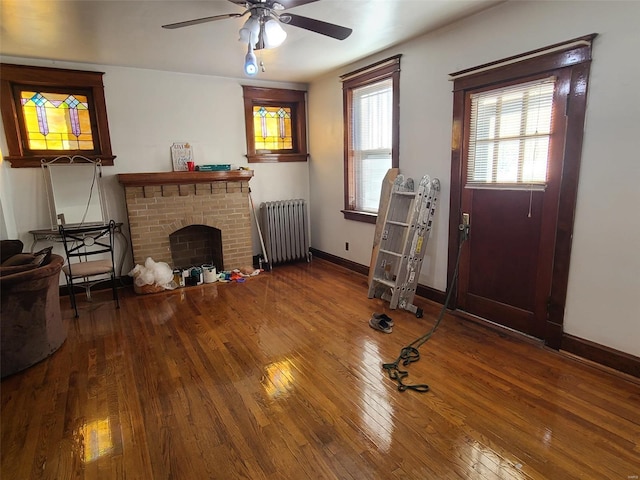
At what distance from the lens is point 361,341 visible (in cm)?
292

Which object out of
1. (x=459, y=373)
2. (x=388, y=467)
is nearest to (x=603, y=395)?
(x=459, y=373)

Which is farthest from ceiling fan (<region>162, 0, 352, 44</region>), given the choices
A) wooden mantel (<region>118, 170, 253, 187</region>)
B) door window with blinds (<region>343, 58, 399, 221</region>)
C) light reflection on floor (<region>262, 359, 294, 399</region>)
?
light reflection on floor (<region>262, 359, 294, 399</region>)

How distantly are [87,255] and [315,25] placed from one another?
140 inches

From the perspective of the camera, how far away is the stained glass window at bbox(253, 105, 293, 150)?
5207 millimetres

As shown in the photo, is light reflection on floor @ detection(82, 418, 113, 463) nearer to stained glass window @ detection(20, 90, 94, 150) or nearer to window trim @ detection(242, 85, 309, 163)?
stained glass window @ detection(20, 90, 94, 150)

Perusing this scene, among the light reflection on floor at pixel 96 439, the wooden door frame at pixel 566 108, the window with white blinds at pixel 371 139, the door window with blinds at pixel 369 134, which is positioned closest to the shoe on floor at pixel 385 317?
the wooden door frame at pixel 566 108

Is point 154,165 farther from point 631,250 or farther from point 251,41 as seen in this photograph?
point 631,250

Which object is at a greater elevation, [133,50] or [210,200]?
[133,50]

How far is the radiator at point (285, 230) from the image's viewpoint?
5125mm

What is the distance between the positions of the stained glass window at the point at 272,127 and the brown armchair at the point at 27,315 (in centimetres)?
318

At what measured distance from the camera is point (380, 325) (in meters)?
3.11

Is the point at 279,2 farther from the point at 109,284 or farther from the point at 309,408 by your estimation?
the point at 109,284

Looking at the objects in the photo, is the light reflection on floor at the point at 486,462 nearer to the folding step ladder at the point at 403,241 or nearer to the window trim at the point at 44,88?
the folding step ladder at the point at 403,241

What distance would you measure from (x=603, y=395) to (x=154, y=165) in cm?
487
